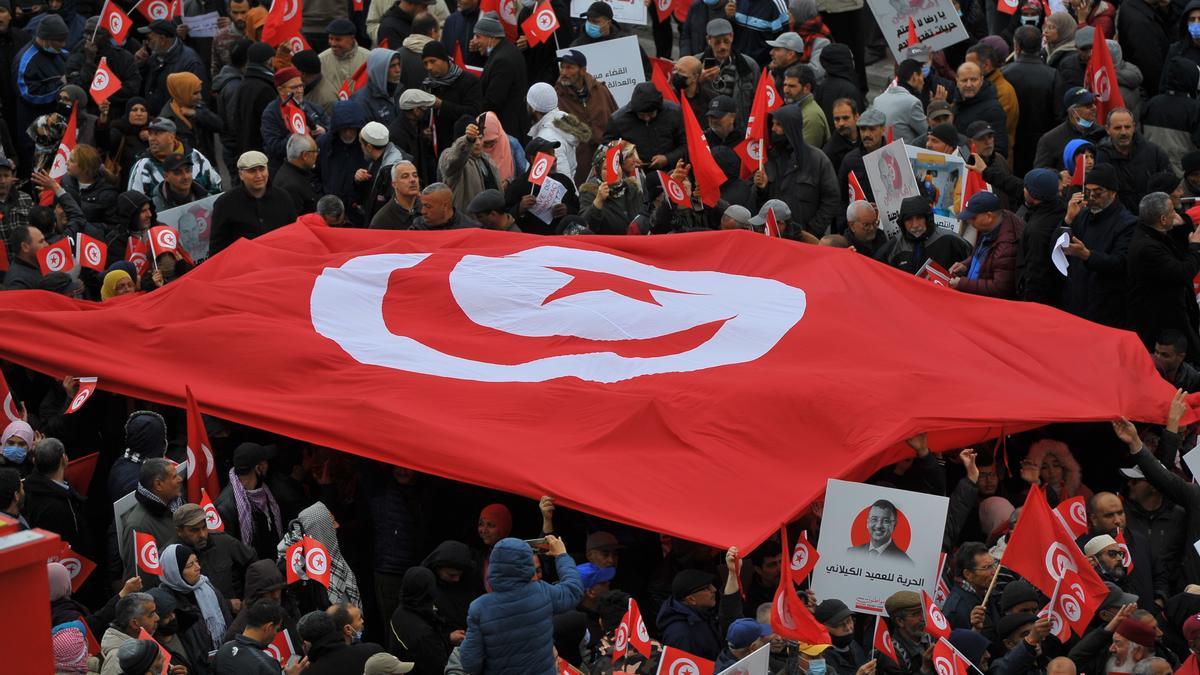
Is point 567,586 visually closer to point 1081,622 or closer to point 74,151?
point 1081,622

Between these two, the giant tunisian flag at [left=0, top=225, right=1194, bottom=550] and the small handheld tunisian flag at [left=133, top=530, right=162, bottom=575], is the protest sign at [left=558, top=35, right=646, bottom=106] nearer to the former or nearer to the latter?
the giant tunisian flag at [left=0, top=225, right=1194, bottom=550]

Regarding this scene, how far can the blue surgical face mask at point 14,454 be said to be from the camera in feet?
38.0

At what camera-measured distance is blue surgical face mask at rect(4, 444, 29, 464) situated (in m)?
11.6

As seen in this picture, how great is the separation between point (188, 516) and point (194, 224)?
4491 mm

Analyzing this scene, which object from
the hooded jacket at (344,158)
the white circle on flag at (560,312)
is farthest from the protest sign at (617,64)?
the white circle on flag at (560,312)

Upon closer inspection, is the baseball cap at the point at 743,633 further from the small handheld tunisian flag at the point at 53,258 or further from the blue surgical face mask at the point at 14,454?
the small handheld tunisian flag at the point at 53,258

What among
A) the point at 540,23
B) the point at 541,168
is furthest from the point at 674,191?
the point at 540,23

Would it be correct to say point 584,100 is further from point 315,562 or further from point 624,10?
point 315,562

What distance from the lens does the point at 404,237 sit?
45.8 ft

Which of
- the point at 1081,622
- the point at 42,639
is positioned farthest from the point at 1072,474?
the point at 42,639

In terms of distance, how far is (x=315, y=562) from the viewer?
1052 centimetres

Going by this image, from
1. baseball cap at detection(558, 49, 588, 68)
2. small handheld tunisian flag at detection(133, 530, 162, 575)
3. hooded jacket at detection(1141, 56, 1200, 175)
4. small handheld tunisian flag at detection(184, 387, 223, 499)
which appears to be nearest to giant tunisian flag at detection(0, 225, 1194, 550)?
small handheld tunisian flag at detection(184, 387, 223, 499)

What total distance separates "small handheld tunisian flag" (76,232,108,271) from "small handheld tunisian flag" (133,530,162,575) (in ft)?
13.3

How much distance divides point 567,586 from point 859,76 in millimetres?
9874
